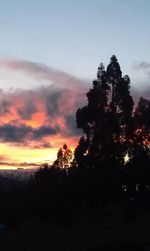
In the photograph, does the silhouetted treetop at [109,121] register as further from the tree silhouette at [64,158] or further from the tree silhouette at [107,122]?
the tree silhouette at [64,158]

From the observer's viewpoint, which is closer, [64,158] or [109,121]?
[109,121]

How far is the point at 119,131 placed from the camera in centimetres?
6088

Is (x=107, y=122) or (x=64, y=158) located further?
(x=64, y=158)

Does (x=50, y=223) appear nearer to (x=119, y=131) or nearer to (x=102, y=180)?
(x=102, y=180)

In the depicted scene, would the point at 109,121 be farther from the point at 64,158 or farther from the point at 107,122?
the point at 64,158

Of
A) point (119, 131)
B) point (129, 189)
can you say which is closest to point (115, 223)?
point (129, 189)

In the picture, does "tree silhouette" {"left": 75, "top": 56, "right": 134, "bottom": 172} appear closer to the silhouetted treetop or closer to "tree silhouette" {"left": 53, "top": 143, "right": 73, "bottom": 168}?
the silhouetted treetop

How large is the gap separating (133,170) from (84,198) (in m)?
6.42

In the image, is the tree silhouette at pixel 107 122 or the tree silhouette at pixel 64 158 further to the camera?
the tree silhouette at pixel 64 158

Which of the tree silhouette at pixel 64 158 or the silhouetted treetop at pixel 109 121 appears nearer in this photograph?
the silhouetted treetop at pixel 109 121

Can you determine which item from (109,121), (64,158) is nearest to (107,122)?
(109,121)

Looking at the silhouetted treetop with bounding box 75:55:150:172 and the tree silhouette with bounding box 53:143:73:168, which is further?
the tree silhouette with bounding box 53:143:73:168

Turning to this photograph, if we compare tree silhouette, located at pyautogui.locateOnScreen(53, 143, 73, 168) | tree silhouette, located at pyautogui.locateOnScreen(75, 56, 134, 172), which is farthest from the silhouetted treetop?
tree silhouette, located at pyautogui.locateOnScreen(53, 143, 73, 168)

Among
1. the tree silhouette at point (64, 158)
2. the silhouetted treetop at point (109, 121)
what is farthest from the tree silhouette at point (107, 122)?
the tree silhouette at point (64, 158)
